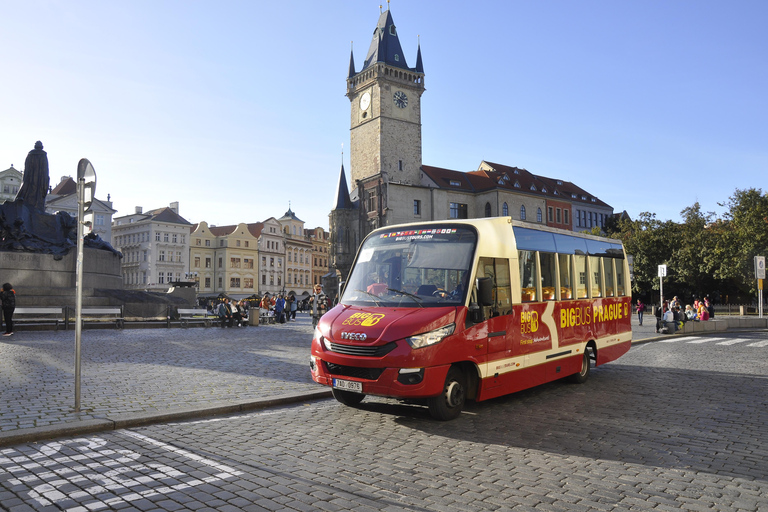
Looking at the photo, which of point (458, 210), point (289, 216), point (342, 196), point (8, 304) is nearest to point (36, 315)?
point (8, 304)

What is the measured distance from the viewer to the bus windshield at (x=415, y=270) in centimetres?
800

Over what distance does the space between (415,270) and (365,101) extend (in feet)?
232

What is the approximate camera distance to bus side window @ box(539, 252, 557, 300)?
9930 millimetres

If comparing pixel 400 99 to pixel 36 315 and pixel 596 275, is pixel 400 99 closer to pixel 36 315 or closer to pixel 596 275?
pixel 36 315

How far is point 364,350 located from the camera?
7.34 meters

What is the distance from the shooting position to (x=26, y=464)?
5434 mm

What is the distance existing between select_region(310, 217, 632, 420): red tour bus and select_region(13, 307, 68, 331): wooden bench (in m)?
15.9

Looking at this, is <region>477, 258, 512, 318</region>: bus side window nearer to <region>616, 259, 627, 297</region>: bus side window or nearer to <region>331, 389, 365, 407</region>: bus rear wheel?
<region>331, 389, 365, 407</region>: bus rear wheel

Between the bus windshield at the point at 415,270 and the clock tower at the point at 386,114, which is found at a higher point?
the clock tower at the point at 386,114

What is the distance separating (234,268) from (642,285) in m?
61.6

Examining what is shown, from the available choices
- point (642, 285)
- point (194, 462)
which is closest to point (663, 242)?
point (642, 285)

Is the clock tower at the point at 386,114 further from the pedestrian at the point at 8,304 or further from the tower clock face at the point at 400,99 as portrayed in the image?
the pedestrian at the point at 8,304

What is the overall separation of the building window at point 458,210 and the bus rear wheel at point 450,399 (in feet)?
224

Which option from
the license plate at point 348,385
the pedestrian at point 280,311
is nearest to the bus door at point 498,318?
the license plate at point 348,385
